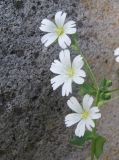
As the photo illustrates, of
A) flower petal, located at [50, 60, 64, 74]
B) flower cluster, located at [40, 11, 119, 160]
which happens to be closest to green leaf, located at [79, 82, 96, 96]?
flower cluster, located at [40, 11, 119, 160]

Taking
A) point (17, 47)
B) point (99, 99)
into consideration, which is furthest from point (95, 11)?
point (99, 99)

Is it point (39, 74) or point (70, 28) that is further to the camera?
point (39, 74)

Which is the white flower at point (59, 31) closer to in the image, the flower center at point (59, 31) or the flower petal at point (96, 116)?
the flower center at point (59, 31)

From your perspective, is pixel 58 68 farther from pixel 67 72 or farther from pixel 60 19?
pixel 60 19

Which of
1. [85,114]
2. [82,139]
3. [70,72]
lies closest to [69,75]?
[70,72]

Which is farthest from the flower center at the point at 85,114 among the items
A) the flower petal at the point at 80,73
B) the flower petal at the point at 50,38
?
the flower petal at the point at 50,38

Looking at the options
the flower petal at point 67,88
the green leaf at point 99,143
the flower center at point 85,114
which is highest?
the flower petal at point 67,88
